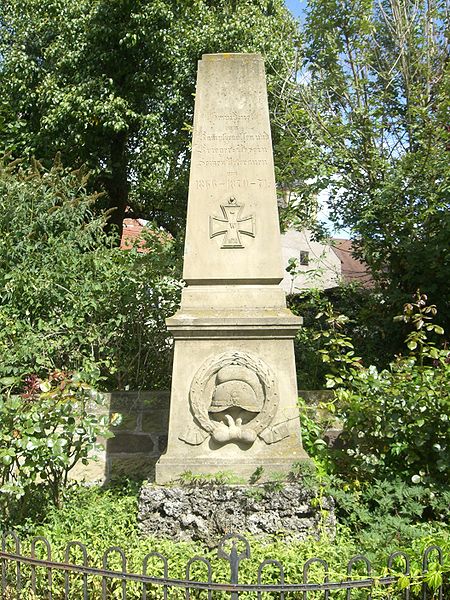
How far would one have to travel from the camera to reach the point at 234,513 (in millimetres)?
3686

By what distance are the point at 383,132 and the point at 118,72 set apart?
4892mm

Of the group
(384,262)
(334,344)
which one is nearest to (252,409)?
(334,344)

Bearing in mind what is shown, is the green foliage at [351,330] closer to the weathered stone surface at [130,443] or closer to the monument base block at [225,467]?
the weathered stone surface at [130,443]

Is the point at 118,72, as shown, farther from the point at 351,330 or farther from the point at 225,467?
the point at 225,467

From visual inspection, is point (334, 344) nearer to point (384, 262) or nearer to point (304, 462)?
point (304, 462)

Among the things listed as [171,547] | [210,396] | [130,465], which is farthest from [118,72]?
[171,547]

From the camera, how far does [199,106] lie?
4414 millimetres

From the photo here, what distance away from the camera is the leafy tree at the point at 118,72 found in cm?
921

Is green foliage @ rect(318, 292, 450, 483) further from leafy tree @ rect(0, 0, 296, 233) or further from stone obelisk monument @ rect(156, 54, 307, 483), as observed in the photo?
leafy tree @ rect(0, 0, 296, 233)

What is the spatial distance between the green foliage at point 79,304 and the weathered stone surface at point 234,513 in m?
1.92

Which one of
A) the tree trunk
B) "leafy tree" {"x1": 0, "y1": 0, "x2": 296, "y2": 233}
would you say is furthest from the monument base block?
the tree trunk

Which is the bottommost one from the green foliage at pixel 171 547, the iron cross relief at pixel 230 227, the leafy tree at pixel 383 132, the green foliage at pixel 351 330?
the green foliage at pixel 171 547

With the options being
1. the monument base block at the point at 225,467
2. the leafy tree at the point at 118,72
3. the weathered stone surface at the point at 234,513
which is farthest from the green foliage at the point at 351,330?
the leafy tree at the point at 118,72

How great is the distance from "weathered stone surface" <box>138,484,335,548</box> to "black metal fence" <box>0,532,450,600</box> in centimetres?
23
